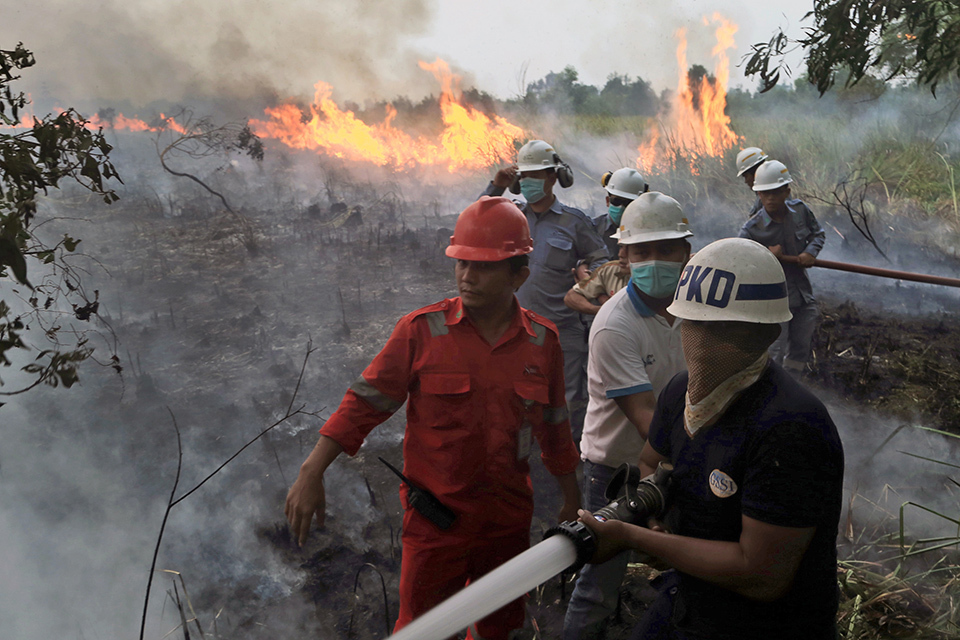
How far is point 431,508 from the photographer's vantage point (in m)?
2.29

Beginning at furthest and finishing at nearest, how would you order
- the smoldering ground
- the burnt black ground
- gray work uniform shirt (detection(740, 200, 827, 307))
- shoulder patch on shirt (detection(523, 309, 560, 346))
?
gray work uniform shirt (detection(740, 200, 827, 307))
the burnt black ground
the smoldering ground
shoulder patch on shirt (detection(523, 309, 560, 346))

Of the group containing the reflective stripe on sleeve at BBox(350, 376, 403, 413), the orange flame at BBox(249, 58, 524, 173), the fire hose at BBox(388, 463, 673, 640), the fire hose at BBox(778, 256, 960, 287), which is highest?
the orange flame at BBox(249, 58, 524, 173)

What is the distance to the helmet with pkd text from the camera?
4.88m

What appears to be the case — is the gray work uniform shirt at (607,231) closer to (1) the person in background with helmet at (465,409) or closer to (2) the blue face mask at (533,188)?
(2) the blue face mask at (533,188)

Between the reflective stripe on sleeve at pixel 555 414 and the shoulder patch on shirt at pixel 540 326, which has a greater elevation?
the shoulder patch on shirt at pixel 540 326

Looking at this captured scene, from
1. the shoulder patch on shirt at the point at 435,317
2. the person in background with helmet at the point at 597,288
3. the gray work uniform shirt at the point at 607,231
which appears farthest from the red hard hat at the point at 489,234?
the gray work uniform shirt at the point at 607,231

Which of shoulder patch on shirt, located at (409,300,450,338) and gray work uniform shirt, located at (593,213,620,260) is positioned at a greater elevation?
shoulder patch on shirt, located at (409,300,450,338)

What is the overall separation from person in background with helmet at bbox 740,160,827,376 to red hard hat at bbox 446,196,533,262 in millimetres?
4325

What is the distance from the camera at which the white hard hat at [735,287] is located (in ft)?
5.01

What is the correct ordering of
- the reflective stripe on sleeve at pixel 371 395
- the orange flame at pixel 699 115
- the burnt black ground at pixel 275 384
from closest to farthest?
1. the reflective stripe on sleeve at pixel 371 395
2. the burnt black ground at pixel 275 384
3. the orange flame at pixel 699 115

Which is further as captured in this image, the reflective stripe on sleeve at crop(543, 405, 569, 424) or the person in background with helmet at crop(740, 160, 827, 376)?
the person in background with helmet at crop(740, 160, 827, 376)

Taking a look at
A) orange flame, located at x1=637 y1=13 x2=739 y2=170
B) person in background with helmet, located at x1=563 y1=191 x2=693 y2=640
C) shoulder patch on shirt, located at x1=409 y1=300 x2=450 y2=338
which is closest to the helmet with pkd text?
person in background with helmet, located at x1=563 y1=191 x2=693 y2=640

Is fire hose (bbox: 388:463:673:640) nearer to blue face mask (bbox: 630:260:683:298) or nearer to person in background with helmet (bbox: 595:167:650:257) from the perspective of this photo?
blue face mask (bbox: 630:260:683:298)

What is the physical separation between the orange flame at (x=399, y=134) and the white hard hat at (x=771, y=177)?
26.0ft
